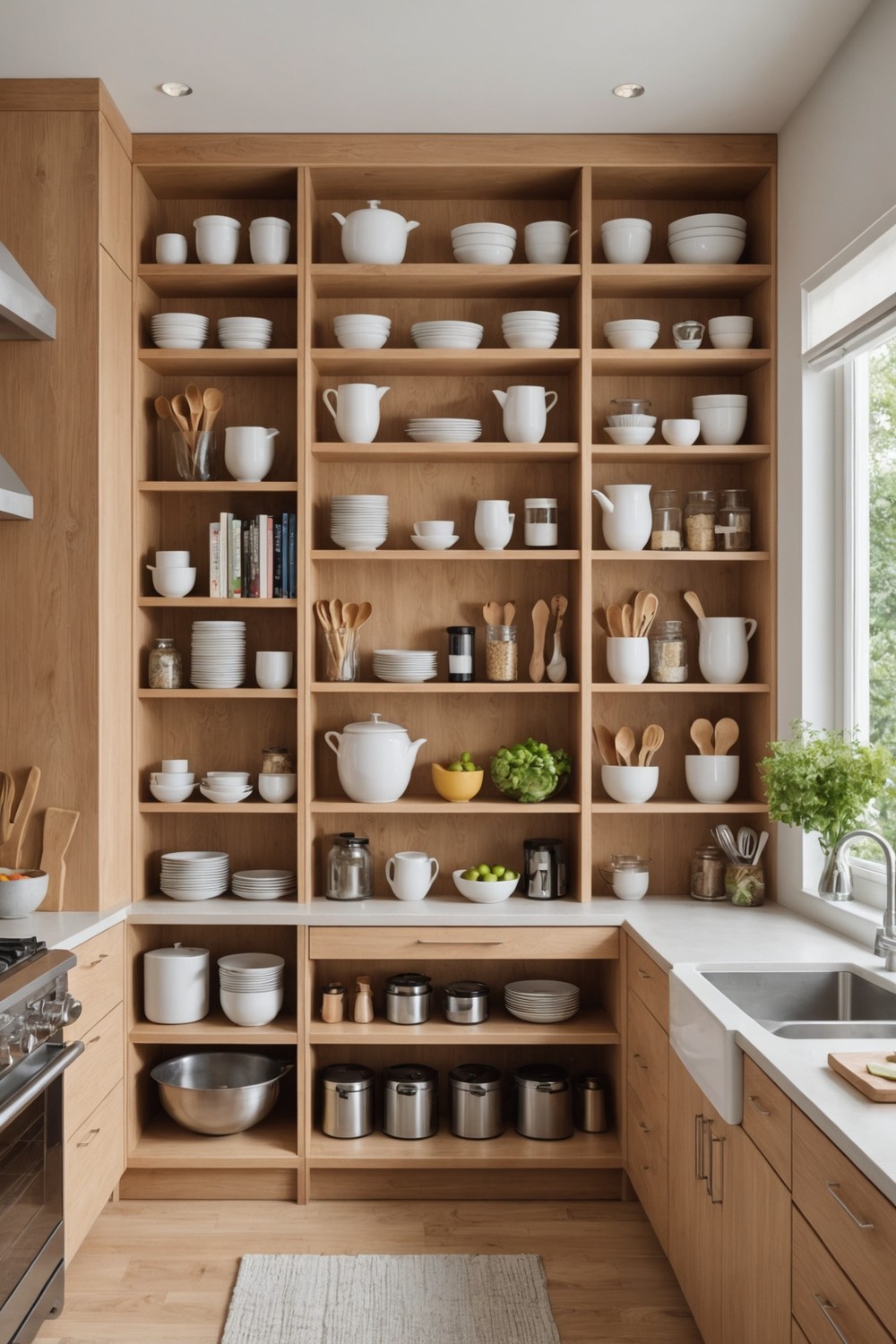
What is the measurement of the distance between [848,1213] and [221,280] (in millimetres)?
2970

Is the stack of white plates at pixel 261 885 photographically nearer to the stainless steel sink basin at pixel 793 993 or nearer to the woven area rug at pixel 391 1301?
the woven area rug at pixel 391 1301

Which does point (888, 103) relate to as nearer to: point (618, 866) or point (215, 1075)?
point (618, 866)

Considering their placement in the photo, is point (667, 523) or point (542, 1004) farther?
point (667, 523)

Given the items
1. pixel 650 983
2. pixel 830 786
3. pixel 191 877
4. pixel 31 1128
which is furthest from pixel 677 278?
pixel 31 1128

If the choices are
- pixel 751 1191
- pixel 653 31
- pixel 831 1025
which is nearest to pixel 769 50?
pixel 653 31

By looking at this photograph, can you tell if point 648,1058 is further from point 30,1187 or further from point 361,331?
point 361,331

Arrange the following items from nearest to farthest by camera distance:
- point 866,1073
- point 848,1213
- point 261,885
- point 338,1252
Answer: point 848,1213 → point 866,1073 → point 338,1252 → point 261,885

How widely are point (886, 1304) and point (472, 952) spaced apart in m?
1.89

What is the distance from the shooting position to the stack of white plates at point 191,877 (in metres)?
3.45

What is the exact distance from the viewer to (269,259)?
3.47 m

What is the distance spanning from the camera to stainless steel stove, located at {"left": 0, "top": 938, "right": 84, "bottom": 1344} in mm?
2238

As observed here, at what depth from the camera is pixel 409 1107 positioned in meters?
3.36

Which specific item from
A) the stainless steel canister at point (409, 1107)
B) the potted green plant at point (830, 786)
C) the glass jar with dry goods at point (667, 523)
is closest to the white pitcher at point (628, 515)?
the glass jar with dry goods at point (667, 523)

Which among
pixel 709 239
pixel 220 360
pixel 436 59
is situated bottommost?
pixel 220 360
